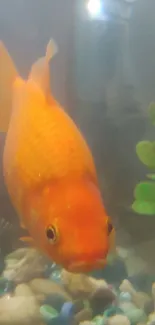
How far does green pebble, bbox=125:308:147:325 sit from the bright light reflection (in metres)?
1.06

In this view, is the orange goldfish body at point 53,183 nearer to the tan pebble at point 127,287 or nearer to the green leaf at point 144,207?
the green leaf at point 144,207

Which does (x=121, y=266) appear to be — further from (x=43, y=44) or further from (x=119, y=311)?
(x=43, y=44)

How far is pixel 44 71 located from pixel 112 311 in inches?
30.2

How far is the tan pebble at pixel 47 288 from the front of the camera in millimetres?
1521

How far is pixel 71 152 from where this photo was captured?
3.68ft

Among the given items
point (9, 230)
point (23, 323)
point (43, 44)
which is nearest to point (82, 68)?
point (43, 44)

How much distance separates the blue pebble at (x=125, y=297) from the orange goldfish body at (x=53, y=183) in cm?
63

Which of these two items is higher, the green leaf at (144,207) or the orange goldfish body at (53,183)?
the orange goldfish body at (53,183)

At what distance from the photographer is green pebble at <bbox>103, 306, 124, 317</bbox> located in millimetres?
1515

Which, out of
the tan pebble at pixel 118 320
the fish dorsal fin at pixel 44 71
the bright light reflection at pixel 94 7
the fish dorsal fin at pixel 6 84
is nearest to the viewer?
the fish dorsal fin at pixel 44 71

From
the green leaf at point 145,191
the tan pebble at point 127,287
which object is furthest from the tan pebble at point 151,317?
the green leaf at point 145,191

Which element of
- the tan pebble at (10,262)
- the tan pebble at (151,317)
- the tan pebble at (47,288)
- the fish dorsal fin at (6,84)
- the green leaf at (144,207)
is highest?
the fish dorsal fin at (6,84)

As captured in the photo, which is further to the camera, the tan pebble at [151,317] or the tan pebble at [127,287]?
the tan pebble at [127,287]

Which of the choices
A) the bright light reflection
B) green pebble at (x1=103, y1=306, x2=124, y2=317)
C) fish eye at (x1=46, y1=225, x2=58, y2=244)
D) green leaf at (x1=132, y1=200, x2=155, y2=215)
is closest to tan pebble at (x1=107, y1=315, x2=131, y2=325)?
green pebble at (x1=103, y1=306, x2=124, y2=317)
